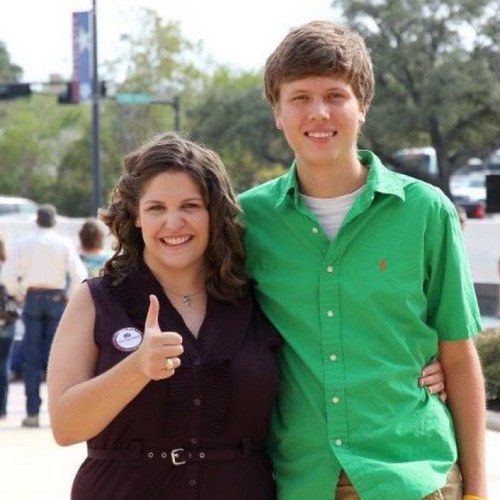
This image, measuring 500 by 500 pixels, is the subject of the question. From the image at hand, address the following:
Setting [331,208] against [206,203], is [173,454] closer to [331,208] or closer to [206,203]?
[206,203]

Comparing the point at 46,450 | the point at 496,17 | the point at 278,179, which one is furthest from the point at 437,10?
the point at 278,179

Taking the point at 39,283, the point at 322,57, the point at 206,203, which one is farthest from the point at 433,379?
the point at 39,283

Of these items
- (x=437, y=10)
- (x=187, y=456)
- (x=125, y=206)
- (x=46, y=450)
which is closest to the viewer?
(x=187, y=456)

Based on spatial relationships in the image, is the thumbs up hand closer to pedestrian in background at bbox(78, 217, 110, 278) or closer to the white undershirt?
the white undershirt

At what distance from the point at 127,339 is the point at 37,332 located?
8.54 meters

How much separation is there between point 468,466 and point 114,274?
104 cm

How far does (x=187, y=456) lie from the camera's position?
353 cm

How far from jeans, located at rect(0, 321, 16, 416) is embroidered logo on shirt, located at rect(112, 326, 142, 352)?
8.49 m

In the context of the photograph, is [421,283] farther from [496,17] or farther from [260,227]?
[496,17]

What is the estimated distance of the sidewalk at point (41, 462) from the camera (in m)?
8.66

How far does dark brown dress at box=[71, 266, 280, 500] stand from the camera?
138 inches

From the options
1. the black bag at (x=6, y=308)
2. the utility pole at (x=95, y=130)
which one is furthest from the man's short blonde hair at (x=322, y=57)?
the utility pole at (x=95, y=130)

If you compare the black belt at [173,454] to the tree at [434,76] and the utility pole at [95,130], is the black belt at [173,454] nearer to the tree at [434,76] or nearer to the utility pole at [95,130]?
the utility pole at [95,130]

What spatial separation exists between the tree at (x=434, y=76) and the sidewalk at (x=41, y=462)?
1758 inches
